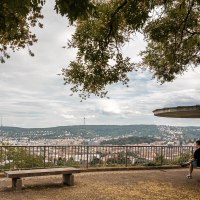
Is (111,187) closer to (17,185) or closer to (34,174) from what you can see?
(34,174)

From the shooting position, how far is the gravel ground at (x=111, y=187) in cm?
1166

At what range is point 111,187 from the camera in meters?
13.1

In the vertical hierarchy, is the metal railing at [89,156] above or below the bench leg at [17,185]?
above

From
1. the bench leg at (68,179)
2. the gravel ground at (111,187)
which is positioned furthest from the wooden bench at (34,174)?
the gravel ground at (111,187)

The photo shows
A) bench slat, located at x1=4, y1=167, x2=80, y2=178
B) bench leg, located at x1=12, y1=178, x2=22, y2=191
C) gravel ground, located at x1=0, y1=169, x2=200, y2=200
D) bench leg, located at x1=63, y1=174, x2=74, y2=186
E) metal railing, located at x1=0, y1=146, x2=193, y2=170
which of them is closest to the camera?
gravel ground, located at x1=0, y1=169, x2=200, y2=200

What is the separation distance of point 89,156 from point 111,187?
438 centimetres

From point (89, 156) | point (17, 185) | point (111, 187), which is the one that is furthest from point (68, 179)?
point (89, 156)

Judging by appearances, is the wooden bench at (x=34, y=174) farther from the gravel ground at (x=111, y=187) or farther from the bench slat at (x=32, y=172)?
the gravel ground at (x=111, y=187)

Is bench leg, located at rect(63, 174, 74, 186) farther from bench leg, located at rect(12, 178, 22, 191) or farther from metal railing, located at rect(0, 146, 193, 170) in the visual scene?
metal railing, located at rect(0, 146, 193, 170)

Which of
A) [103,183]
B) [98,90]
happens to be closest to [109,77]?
[98,90]

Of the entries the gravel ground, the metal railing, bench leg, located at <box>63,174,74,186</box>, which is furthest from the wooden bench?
the metal railing

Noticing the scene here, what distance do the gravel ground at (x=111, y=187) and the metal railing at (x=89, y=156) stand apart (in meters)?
1.56

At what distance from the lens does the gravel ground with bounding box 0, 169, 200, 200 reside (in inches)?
459

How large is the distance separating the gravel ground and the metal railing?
156 centimetres
